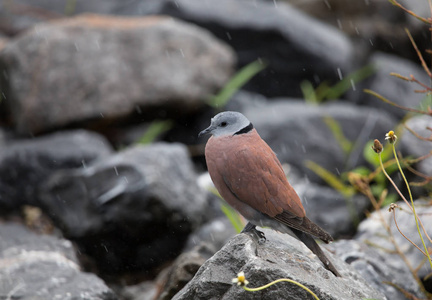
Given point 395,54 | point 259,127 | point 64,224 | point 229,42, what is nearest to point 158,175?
point 64,224

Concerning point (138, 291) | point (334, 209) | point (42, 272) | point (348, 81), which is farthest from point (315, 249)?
point (348, 81)

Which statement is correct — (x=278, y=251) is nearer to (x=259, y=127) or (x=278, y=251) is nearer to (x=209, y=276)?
(x=209, y=276)

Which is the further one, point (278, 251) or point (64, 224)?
point (64, 224)

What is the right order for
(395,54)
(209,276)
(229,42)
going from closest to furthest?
(209,276) → (229,42) → (395,54)

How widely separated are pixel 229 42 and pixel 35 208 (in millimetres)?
4258

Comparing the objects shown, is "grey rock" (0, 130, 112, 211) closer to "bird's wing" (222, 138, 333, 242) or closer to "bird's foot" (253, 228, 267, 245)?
"bird's foot" (253, 228, 267, 245)

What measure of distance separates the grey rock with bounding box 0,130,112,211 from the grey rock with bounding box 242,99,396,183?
6.29 ft

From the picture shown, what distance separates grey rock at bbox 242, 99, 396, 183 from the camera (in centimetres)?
675

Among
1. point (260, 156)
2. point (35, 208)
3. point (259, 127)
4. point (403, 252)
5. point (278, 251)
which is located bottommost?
point (35, 208)

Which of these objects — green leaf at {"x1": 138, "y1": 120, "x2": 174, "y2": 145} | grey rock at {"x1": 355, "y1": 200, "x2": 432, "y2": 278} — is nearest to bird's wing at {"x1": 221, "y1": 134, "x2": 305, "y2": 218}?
grey rock at {"x1": 355, "y1": 200, "x2": 432, "y2": 278}

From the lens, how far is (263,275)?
295cm

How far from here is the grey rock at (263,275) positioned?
9.71 ft

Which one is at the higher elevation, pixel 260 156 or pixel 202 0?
pixel 260 156

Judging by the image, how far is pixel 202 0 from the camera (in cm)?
908
